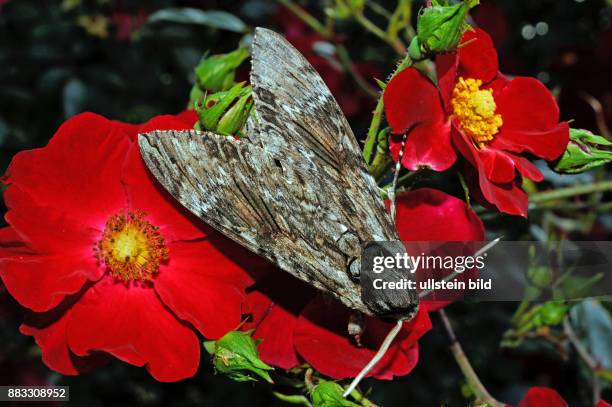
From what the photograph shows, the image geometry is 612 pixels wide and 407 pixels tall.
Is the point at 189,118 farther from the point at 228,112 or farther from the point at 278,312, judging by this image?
the point at 278,312

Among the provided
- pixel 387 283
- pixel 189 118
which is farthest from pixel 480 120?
pixel 189 118

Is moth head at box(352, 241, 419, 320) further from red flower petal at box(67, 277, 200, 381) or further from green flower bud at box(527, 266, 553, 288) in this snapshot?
green flower bud at box(527, 266, 553, 288)

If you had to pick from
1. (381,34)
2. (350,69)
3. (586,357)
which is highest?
(381,34)

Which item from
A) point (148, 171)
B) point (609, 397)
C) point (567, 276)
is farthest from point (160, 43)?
point (609, 397)

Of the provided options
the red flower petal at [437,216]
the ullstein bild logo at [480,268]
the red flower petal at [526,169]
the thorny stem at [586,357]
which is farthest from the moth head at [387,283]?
the thorny stem at [586,357]

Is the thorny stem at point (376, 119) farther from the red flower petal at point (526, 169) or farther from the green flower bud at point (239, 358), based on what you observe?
the green flower bud at point (239, 358)
